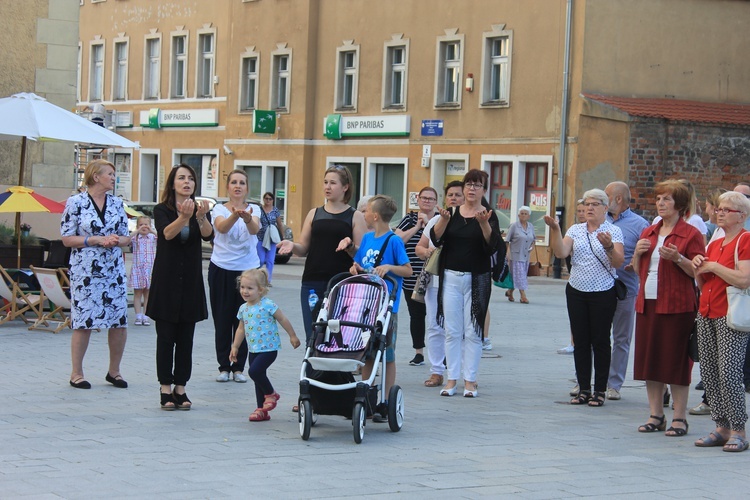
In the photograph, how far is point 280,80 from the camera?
40.9 metres

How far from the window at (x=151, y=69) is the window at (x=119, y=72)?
1634mm

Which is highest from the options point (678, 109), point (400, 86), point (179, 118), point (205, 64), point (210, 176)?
point (205, 64)

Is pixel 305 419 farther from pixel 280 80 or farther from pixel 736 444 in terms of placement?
pixel 280 80

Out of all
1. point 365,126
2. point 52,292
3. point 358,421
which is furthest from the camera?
point 365,126

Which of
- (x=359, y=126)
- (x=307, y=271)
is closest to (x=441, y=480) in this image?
(x=307, y=271)

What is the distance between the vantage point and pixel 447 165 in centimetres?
3525

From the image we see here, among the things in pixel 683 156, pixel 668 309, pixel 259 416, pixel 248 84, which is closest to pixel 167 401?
pixel 259 416

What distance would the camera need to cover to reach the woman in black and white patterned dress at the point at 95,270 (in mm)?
10586

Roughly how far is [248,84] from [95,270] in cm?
3215

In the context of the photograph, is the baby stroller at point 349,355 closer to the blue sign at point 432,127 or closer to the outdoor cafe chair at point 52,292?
the outdoor cafe chair at point 52,292

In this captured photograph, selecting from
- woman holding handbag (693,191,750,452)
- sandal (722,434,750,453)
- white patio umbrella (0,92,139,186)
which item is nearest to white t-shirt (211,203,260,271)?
woman holding handbag (693,191,750,452)

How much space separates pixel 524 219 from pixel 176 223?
13138 mm

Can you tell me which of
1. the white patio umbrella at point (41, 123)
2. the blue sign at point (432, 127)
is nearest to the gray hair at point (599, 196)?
the white patio umbrella at point (41, 123)

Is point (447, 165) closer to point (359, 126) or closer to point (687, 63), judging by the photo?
point (359, 126)
